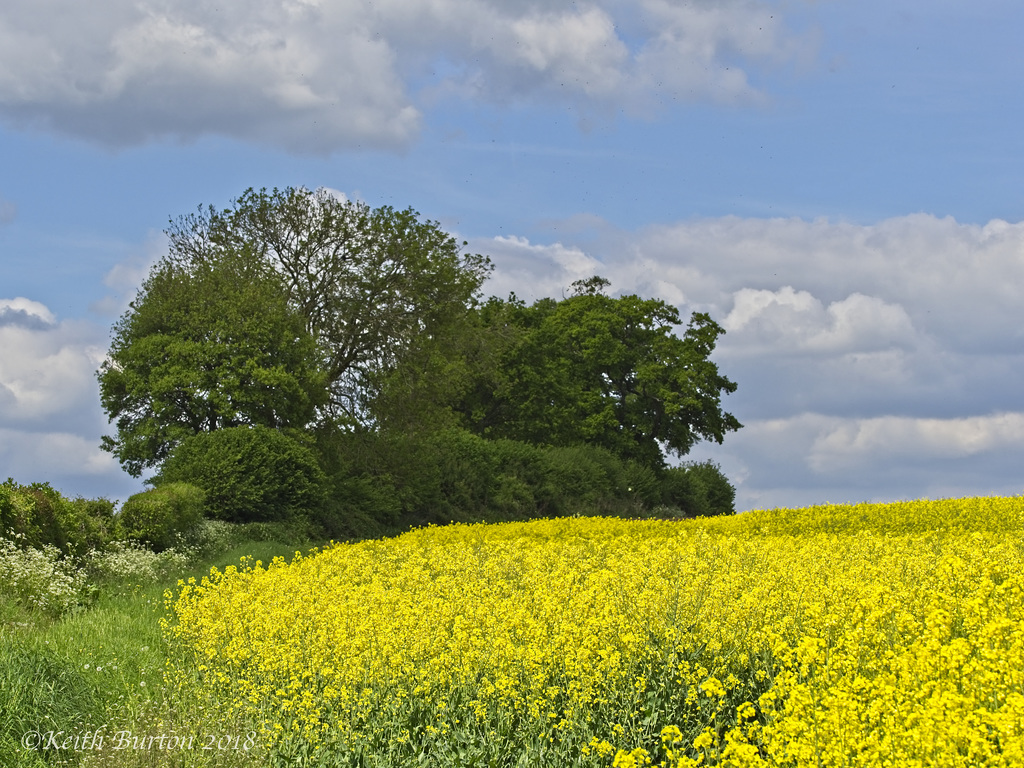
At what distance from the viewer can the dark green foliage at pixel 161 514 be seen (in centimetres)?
1719

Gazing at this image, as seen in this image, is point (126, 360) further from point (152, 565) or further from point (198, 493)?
point (152, 565)

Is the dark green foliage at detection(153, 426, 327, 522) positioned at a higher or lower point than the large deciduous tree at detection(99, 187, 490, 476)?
lower

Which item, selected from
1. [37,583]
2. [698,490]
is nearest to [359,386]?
[37,583]

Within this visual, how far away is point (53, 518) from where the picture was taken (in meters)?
14.8

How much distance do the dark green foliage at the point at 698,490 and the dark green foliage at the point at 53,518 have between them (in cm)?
2257

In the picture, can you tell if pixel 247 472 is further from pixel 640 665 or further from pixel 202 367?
pixel 640 665

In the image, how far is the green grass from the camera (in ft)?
20.1

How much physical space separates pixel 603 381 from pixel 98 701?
29341mm

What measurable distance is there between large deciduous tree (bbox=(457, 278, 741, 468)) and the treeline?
97 millimetres

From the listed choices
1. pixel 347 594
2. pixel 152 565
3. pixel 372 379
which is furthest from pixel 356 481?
pixel 347 594

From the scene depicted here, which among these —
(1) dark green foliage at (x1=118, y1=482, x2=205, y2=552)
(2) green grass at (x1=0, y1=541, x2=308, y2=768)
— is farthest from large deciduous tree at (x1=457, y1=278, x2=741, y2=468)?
(2) green grass at (x1=0, y1=541, x2=308, y2=768)

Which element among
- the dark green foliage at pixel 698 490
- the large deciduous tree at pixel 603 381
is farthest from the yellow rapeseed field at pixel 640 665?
the dark green foliage at pixel 698 490

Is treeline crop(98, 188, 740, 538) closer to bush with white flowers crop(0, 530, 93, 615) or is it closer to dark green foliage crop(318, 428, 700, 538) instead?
dark green foliage crop(318, 428, 700, 538)

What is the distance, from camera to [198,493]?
1917 cm
